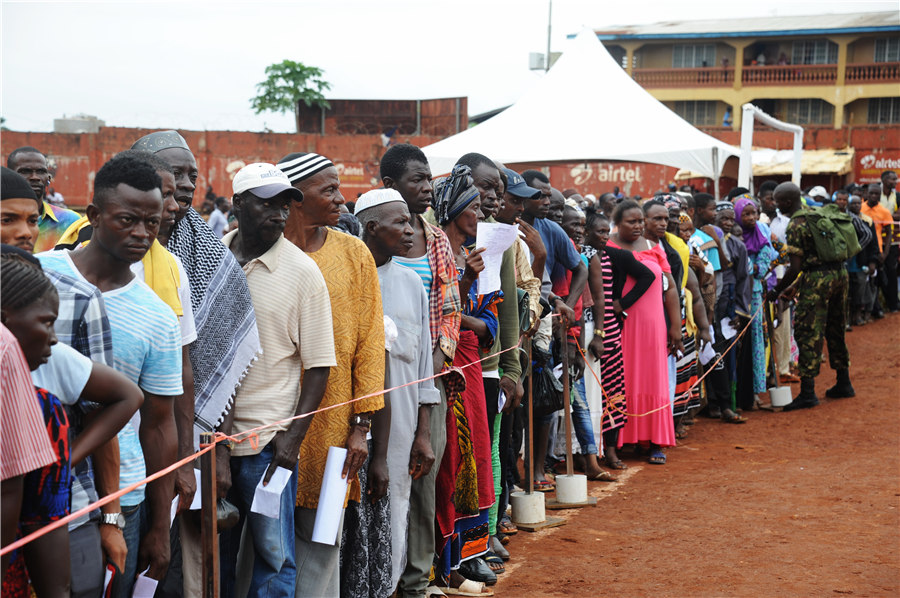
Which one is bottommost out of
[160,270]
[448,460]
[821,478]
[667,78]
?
[821,478]

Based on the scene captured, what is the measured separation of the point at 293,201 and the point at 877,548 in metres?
4.13

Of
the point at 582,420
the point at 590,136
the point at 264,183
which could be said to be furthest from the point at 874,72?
the point at 264,183

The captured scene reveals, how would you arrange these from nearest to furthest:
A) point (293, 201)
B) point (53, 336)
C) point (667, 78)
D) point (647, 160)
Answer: point (53, 336), point (293, 201), point (647, 160), point (667, 78)

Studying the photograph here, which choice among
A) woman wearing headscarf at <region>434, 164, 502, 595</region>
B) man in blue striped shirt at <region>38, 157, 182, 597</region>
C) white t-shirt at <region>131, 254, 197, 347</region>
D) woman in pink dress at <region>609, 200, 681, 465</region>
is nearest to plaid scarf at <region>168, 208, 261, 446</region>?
white t-shirt at <region>131, 254, 197, 347</region>

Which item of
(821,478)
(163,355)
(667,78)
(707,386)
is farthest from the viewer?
(667,78)

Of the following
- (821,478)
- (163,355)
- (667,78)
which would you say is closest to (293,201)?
(163,355)

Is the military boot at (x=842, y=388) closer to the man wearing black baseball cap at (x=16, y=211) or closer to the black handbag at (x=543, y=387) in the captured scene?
Answer: the black handbag at (x=543, y=387)

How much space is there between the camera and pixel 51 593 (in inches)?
92.1

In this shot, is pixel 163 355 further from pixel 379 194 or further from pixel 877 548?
pixel 877 548

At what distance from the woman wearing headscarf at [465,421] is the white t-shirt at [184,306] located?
170 cm

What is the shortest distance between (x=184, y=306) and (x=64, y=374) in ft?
2.23

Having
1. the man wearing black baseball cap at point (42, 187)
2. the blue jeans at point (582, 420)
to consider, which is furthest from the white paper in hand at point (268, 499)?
the blue jeans at point (582, 420)

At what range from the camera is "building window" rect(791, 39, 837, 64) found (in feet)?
128

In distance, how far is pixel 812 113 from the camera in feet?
126
